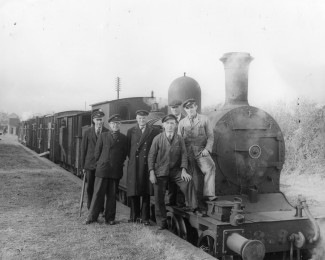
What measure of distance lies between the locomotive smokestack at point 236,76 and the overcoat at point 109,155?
69.9 inches

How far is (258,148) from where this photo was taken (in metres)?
5.66

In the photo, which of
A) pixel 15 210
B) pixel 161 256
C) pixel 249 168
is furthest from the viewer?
pixel 15 210

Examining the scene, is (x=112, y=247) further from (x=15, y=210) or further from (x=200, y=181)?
(x=15, y=210)

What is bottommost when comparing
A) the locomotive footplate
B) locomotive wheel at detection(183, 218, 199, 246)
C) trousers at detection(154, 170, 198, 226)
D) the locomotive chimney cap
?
locomotive wheel at detection(183, 218, 199, 246)

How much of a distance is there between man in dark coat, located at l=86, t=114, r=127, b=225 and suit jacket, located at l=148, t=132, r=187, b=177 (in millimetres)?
703

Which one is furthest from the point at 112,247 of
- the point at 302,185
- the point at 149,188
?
the point at 302,185

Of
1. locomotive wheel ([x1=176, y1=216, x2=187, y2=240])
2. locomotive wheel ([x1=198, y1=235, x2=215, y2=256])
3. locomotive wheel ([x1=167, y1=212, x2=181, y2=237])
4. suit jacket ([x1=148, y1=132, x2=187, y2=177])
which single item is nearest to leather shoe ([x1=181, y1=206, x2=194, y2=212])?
locomotive wheel ([x1=176, y1=216, x2=187, y2=240])

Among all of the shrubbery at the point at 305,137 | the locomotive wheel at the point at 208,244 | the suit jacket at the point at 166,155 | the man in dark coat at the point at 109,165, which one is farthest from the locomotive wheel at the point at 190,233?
the shrubbery at the point at 305,137

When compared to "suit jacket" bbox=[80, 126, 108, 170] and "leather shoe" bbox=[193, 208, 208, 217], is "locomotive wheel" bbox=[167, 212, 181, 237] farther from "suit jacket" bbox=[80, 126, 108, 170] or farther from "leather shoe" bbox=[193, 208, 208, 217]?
"suit jacket" bbox=[80, 126, 108, 170]

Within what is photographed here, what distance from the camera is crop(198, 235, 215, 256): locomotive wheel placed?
4893 millimetres

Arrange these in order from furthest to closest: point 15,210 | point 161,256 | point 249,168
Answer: point 15,210
point 249,168
point 161,256

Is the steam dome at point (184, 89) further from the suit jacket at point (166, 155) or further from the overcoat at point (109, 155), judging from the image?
the suit jacket at point (166, 155)

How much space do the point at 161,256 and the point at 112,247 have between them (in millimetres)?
669

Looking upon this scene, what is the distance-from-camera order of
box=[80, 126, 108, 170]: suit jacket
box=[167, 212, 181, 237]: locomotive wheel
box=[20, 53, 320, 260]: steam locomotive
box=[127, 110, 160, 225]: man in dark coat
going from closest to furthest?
box=[20, 53, 320, 260]: steam locomotive → box=[167, 212, 181, 237]: locomotive wheel → box=[127, 110, 160, 225]: man in dark coat → box=[80, 126, 108, 170]: suit jacket
